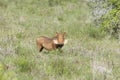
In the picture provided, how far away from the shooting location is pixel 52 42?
976 cm

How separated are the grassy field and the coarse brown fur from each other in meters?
0.20

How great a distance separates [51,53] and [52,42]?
1.05ft

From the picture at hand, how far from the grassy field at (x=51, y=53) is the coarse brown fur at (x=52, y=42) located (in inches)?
7.7

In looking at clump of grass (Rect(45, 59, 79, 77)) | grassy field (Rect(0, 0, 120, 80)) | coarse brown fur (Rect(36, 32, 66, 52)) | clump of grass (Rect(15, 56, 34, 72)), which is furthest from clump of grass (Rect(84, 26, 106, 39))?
clump of grass (Rect(15, 56, 34, 72))

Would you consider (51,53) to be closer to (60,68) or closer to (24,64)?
(60,68)

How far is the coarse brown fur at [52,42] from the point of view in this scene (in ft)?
31.6

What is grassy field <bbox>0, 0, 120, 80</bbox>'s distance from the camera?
7.59 m

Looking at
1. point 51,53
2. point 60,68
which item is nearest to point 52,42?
point 51,53

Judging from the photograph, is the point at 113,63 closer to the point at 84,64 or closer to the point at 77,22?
the point at 84,64

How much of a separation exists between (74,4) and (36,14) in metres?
4.35

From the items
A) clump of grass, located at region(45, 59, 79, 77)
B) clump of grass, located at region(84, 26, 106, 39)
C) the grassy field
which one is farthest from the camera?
clump of grass, located at region(84, 26, 106, 39)

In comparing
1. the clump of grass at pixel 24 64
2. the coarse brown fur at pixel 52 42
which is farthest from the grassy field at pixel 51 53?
the coarse brown fur at pixel 52 42

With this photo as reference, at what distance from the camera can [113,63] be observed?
9047 millimetres

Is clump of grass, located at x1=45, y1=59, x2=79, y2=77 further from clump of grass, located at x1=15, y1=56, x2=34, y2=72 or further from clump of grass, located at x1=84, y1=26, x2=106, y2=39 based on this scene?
clump of grass, located at x1=84, y1=26, x2=106, y2=39
